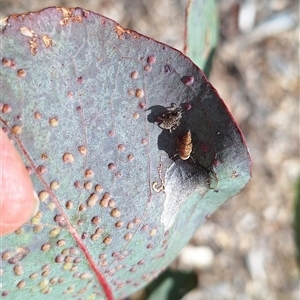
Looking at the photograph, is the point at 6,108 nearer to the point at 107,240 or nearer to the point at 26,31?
the point at 26,31

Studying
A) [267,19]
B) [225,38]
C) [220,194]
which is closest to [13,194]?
[220,194]

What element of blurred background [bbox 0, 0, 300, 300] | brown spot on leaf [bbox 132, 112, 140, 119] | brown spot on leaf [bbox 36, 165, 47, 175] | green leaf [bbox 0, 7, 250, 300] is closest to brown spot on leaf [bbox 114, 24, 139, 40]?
green leaf [bbox 0, 7, 250, 300]

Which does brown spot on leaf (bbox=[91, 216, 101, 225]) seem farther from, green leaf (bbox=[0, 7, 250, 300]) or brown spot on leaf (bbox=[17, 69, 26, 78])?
brown spot on leaf (bbox=[17, 69, 26, 78])

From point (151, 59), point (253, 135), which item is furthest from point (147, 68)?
point (253, 135)

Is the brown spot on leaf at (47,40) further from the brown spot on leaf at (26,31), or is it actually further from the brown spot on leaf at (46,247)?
the brown spot on leaf at (46,247)

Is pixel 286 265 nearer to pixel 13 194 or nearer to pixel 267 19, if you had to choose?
pixel 267 19

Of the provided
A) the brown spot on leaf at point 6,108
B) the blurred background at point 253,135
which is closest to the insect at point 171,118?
the brown spot on leaf at point 6,108
